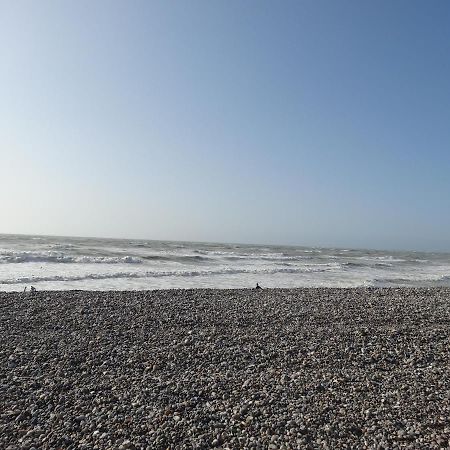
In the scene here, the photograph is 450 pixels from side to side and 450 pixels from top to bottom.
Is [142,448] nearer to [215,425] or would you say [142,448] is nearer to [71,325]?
[215,425]

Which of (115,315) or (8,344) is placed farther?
(115,315)

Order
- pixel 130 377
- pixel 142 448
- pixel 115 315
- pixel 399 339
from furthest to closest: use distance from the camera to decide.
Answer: pixel 115 315 < pixel 399 339 < pixel 130 377 < pixel 142 448

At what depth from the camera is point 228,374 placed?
245 inches

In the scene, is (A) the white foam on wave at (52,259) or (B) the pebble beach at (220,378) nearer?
(B) the pebble beach at (220,378)

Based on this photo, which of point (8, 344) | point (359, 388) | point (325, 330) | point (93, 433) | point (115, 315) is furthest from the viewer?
point (115, 315)

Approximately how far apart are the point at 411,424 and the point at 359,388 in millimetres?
1070

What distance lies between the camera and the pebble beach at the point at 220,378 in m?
4.49

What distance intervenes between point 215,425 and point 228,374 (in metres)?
1.58

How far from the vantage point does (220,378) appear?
607 centimetres

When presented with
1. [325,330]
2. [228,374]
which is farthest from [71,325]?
[325,330]

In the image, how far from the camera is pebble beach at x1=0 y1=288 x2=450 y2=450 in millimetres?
4494

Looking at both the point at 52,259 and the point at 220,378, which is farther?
the point at 52,259

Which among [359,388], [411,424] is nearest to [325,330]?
[359,388]

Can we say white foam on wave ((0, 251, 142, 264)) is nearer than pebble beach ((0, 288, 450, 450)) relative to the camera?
No
